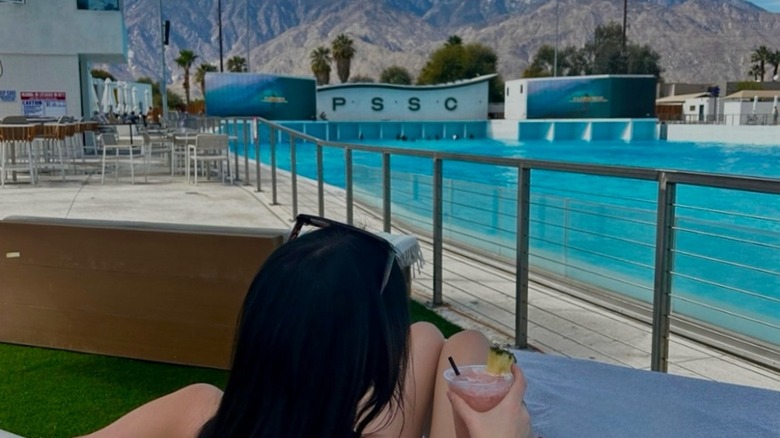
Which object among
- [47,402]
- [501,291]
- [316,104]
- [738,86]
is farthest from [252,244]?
[738,86]

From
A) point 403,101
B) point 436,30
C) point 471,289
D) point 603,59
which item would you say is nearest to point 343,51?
point 403,101

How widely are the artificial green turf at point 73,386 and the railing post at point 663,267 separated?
1664 millimetres

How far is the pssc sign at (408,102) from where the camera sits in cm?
3900

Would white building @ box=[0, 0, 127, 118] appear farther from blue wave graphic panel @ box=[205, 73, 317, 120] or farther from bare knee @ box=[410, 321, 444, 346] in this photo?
blue wave graphic panel @ box=[205, 73, 317, 120]

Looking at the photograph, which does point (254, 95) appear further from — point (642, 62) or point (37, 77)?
point (642, 62)

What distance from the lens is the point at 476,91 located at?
4116cm

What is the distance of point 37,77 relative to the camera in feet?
49.8

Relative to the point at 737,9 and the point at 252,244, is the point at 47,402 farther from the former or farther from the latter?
the point at 737,9

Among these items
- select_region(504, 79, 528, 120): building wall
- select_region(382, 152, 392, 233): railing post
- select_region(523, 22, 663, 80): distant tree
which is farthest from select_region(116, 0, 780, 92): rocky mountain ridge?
select_region(382, 152, 392, 233): railing post

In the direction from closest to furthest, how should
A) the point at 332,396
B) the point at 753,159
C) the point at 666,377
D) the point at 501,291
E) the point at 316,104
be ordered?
the point at 332,396 → the point at 666,377 → the point at 501,291 → the point at 753,159 → the point at 316,104

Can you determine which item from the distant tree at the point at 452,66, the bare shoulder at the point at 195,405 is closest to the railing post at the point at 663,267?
the bare shoulder at the point at 195,405

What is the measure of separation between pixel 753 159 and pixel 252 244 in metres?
23.0

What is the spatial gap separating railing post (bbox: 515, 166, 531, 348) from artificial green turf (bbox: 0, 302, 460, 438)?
52.3 inches

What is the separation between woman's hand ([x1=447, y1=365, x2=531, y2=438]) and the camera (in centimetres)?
91
